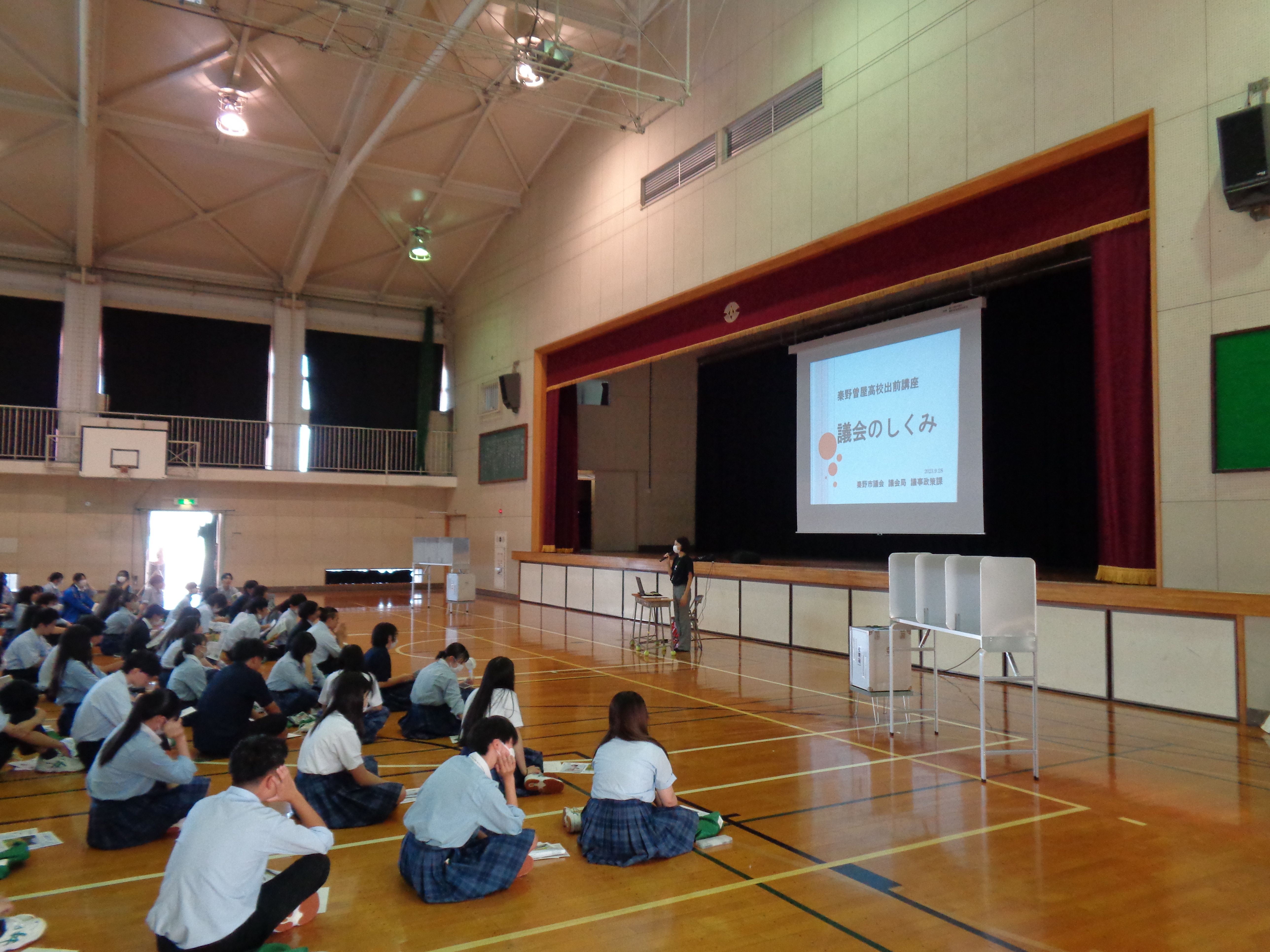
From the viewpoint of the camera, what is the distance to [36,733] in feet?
18.6

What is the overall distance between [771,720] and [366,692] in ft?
12.2

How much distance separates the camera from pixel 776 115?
1140 centimetres

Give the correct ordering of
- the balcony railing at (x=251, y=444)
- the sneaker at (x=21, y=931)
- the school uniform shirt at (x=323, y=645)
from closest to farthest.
A: the sneaker at (x=21, y=931) < the school uniform shirt at (x=323, y=645) < the balcony railing at (x=251, y=444)

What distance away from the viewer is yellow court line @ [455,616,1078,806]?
5105 mm

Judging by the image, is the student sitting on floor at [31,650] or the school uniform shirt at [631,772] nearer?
the school uniform shirt at [631,772]

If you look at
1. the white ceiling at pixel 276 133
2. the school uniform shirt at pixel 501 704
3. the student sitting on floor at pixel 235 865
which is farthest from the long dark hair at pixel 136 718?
the white ceiling at pixel 276 133

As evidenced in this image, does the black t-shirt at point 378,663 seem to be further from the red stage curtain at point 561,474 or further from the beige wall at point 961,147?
the red stage curtain at point 561,474

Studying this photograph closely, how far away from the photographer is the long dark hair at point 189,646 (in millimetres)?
7254

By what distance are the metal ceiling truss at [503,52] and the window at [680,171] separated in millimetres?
774

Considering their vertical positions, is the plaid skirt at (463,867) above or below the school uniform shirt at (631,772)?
below

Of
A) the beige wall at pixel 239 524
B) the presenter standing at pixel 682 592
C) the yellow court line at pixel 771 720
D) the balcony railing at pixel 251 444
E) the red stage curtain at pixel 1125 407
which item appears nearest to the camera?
the yellow court line at pixel 771 720

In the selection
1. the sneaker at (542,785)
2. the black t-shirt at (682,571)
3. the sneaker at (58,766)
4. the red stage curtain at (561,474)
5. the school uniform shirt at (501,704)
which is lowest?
the sneaker at (58,766)

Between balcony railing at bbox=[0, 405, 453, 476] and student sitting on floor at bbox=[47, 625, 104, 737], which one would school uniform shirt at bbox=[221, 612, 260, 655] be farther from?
balcony railing at bbox=[0, 405, 453, 476]

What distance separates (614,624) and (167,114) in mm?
12351
